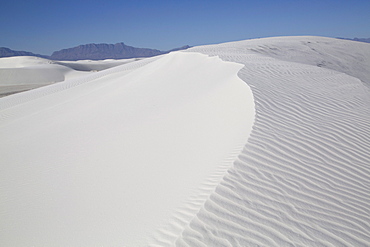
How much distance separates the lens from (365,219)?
2.76m

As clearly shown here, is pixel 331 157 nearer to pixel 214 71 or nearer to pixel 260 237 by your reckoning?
pixel 260 237

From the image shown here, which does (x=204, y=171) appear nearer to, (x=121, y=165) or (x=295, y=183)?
(x=295, y=183)

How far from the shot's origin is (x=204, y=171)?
3.46 metres

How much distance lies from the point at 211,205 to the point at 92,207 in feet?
5.13

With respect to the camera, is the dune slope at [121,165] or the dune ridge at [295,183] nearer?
the dune ridge at [295,183]

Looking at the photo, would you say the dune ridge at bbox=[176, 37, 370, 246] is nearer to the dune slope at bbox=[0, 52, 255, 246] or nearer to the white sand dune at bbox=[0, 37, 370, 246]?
the white sand dune at bbox=[0, 37, 370, 246]

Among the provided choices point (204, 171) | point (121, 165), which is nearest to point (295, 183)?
point (204, 171)

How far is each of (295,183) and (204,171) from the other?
1086 mm

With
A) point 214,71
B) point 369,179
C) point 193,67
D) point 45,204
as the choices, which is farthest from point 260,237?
point 193,67

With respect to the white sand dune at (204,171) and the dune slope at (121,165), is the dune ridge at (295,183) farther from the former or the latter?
the dune slope at (121,165)

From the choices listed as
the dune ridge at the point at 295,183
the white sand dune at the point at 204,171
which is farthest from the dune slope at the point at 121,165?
the dune ridge at the point at 295,183

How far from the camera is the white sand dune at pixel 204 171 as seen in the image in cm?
263

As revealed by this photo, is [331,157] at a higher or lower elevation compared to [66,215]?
higher

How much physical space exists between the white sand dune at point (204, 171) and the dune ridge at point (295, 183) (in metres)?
0.01
